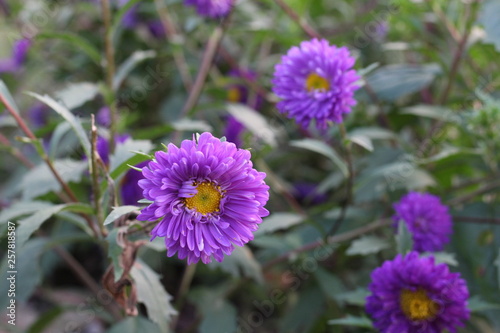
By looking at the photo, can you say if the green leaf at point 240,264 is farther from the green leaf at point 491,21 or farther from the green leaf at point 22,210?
the green leaf at point 491,21

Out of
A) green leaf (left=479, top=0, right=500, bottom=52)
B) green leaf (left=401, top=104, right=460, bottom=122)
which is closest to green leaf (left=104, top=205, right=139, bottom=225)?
green leaf (left=401, top=104, right=460, bottom=122)

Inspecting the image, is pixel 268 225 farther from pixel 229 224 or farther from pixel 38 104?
pixel 38 104

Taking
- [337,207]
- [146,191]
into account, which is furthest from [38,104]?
[146,191]

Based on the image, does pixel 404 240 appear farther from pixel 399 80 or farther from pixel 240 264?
pixel 399 80

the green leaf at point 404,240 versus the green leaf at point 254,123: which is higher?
the green leaf at point 254,123

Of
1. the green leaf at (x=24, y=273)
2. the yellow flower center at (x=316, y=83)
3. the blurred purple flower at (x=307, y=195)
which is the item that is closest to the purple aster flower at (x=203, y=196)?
the yellow flower center at (x=316, y=83)

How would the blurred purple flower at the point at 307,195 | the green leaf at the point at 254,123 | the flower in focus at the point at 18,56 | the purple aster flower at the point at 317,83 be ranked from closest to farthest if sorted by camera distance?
the purple aster flower at the point at 317,83
the green leaf at the point at 254,123
the blurred purple flower at the point at 307,195
the flower in focus at the point at 18,56
